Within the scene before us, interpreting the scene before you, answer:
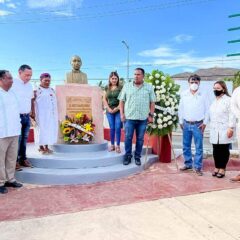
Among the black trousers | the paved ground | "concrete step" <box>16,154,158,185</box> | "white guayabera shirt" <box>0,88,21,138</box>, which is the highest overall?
"white guayabera shirt" <box>0,88,21,138</box>

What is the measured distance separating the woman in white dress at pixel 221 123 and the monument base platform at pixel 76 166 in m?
1.40

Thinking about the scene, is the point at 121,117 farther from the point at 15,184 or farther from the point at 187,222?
the point at 187,222

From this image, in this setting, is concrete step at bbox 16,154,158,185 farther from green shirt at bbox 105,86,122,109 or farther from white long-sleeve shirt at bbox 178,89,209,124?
white long-sleeve shirt at bbox 178,89,209,124

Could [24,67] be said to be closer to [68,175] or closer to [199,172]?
[68,175]

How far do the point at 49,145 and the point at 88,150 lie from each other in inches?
31.3

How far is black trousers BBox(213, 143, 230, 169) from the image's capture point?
5.68 meters

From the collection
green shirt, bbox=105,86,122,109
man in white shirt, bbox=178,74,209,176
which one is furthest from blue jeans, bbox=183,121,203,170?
green shirt, bbox=105,86,122,109

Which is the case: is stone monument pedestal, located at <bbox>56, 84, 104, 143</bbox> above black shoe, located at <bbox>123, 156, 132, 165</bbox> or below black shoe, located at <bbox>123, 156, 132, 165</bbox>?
above

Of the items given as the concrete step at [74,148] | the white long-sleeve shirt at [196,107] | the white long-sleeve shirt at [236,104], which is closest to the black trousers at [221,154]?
the white long-sleeve shirt at [196,107]

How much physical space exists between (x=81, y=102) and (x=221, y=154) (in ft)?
9.41

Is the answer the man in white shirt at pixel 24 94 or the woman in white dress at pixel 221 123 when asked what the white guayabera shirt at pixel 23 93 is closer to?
the man in white shirt at pixel 24 94

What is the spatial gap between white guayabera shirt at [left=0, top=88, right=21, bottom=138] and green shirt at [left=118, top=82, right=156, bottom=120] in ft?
6.26

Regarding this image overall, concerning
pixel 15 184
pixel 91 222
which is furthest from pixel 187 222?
pixel 15 184

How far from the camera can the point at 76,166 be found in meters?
5.67
